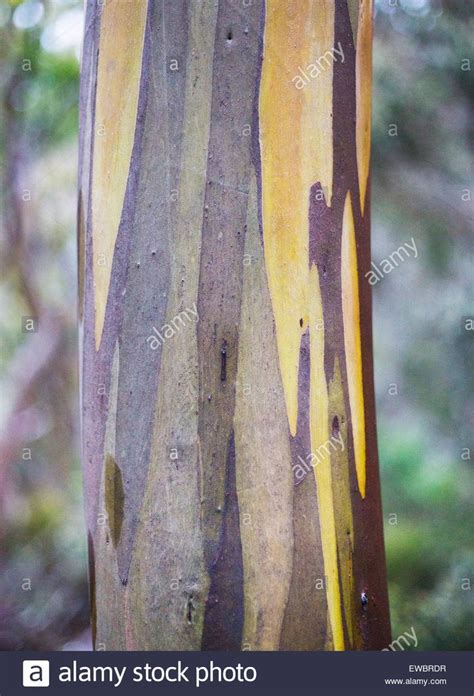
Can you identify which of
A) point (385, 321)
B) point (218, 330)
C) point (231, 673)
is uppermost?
point (385, 321)

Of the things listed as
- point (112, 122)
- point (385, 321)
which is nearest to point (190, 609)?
point (112, 122)

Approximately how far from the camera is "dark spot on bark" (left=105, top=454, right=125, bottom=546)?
531 millimetres

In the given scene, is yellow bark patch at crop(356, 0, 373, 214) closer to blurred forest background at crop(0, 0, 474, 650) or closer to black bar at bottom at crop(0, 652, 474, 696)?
black bar at bottom at crop(0, 652, 474, 696)

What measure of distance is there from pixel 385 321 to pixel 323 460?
8.21 feet

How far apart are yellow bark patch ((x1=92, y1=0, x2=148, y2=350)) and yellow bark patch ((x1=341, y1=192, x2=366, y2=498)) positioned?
7.2 inches

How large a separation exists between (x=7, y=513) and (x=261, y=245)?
2.69 metres

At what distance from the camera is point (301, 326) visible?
538mm

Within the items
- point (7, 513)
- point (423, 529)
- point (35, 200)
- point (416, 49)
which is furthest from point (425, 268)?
point (7, 513)

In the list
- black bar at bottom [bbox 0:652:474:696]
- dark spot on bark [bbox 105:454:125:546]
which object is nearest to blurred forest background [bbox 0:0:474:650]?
black bar at bottom [bbox 0:652:474:696]

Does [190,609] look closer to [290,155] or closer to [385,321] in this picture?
[290,155]

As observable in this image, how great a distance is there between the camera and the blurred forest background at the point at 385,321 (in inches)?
82.8

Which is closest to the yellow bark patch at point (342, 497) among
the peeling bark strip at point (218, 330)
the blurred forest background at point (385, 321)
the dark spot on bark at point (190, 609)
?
the peeling bark strip at point (218, 330)

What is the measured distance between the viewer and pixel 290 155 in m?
0.53

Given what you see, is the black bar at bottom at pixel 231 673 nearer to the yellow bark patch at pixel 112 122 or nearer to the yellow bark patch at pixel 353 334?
the yellow bark patch at pixel 353 334
